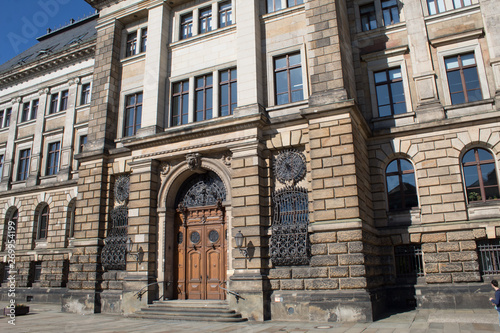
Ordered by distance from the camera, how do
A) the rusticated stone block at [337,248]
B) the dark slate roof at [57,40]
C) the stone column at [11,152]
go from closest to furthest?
the rusticated stone block at [337,248] < the stone column at [11,152] < the dark slate roof at [57,40]

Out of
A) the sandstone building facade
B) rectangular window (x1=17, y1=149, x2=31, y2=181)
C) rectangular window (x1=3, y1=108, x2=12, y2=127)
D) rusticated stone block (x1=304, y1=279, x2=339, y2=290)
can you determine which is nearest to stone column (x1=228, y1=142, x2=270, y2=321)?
the sandstone building facade

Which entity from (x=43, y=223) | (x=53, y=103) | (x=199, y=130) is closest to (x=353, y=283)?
(x=199, y=130)

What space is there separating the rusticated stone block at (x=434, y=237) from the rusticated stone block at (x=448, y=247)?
0.20 metres

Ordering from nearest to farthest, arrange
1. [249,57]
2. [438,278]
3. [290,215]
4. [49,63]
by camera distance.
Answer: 1. [438,278]
2. [290,215]
3. [249,57]
4. [49,63]

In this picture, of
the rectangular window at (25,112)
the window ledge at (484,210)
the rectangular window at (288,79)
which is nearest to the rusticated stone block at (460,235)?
the window ledge at (484,210)

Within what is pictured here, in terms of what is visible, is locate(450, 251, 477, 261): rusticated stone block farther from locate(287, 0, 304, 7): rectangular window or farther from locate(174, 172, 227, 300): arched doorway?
locate(287, 0, 304, 7): rectangular window

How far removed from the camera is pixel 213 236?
18.0m

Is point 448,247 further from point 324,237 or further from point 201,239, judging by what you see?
point 201,239

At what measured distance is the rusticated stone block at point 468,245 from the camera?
51.5ft

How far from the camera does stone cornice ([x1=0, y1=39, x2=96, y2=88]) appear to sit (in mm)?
27719

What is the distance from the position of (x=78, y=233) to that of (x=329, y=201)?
13.4m

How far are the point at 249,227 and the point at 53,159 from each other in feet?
61.1

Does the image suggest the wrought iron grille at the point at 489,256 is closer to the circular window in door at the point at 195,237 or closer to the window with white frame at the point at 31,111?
the circular window in door at the point at 195,237

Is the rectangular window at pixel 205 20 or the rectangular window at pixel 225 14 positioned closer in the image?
the rectangular window at pixel 225 14
